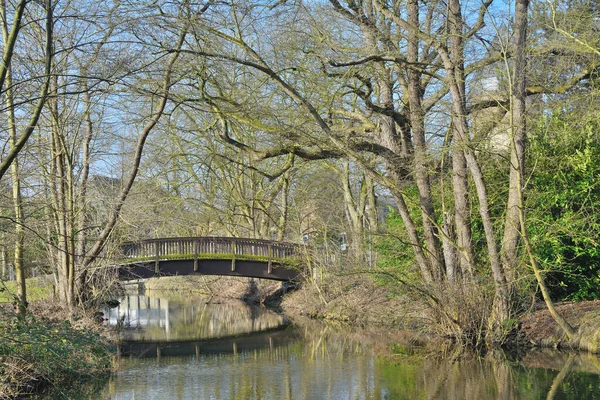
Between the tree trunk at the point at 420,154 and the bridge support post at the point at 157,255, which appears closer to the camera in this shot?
the tree trunk at the point at 420,154

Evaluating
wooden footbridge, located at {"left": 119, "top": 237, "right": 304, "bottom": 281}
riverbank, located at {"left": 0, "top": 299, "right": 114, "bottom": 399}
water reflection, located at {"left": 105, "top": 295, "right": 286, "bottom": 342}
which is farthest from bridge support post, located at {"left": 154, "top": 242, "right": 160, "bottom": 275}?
riverbank, located at {"left": 0, "top": 299, "right": 114, "bottom": 399}

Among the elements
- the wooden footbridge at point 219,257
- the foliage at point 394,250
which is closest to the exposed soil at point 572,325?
the foliage at point 394,250

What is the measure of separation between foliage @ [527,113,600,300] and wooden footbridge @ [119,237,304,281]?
363 inches

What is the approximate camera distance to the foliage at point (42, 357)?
9.52 meters

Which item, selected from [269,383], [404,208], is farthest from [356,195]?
[269,383]

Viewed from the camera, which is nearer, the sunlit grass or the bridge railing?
the sunlit grass

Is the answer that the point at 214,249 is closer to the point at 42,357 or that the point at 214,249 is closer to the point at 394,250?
the point at 394,250

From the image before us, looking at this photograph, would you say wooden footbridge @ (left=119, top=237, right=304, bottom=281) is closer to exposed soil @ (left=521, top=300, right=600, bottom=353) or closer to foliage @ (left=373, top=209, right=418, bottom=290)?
foliage @ (left=373, top=209, right=418, bottom=290)

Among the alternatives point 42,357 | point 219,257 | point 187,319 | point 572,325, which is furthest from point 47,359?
point 219,257

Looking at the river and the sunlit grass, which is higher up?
the sunlit grass

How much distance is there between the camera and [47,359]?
33.5 ft

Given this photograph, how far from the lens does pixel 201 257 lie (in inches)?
934

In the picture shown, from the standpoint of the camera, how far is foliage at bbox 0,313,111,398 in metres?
9.52

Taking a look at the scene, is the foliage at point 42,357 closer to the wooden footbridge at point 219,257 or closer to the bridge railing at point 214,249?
the bridge railing at point 214,249
